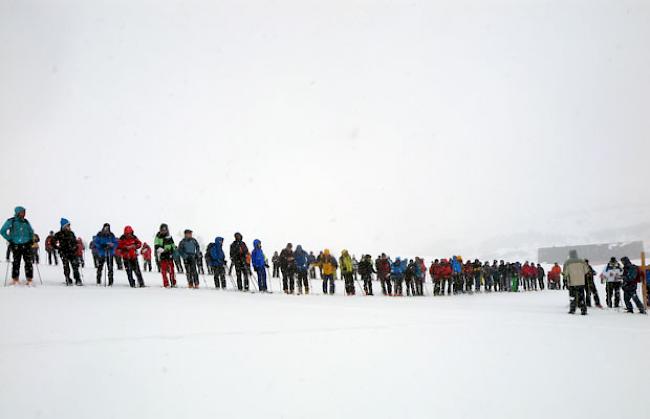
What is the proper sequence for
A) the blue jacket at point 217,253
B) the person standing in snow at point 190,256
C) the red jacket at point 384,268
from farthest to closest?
the red jacket at point 384,268
the blue jacket at point 217,253
the person standing in snow at point 190,256

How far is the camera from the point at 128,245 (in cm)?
1262

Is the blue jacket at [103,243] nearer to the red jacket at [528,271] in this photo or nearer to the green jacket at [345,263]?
the green jacket at [345,263]

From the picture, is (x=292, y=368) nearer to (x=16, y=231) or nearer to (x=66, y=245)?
(x=16, y=231)

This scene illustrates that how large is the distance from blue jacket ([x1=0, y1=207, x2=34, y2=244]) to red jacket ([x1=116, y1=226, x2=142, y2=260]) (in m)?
2.27

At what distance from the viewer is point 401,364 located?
17.4ft

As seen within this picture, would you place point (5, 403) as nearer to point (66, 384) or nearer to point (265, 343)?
point (66, 384)

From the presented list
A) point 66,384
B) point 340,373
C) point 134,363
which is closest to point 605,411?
point 340,373

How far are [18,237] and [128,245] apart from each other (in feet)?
→ 8.91

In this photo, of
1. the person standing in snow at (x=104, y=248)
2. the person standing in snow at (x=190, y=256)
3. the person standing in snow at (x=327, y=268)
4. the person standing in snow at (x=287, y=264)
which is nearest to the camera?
the person standing in snow at (x=104, y=248)

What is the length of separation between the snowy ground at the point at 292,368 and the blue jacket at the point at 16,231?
Answer: 12.7ft

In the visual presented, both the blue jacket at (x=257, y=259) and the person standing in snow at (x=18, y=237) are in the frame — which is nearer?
the person standing in snow at (x=18, y=237)

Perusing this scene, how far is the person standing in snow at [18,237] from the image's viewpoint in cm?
1086

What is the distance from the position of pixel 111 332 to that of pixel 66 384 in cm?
185

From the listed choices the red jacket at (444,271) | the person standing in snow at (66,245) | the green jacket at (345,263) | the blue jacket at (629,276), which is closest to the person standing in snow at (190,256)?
the person standing in snow at (66,245)
